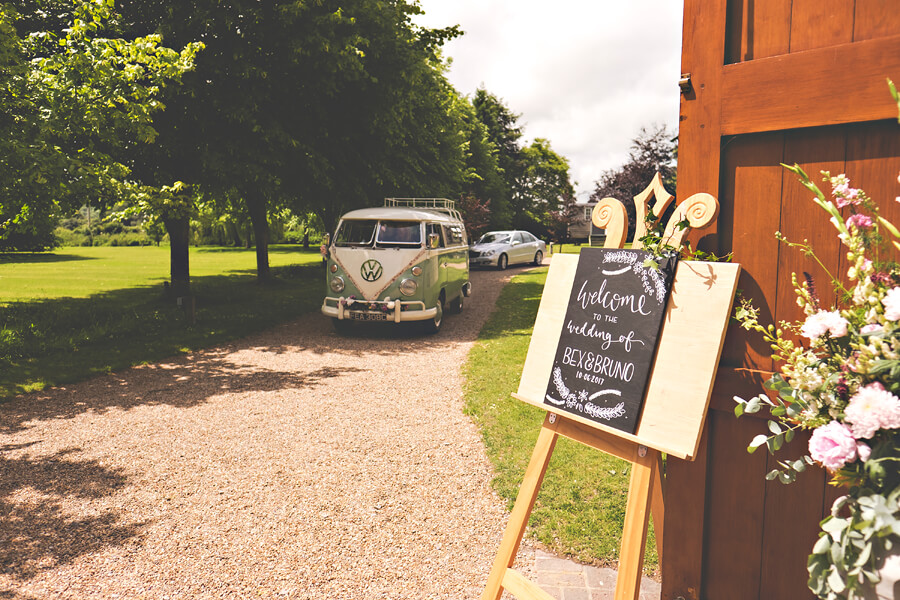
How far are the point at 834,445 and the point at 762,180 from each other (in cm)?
129

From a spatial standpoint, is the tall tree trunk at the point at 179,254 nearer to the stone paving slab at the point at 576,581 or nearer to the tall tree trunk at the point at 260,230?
the tall tree trunk at the point at 260,230

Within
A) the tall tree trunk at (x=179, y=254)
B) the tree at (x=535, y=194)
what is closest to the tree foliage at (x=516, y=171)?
the tree at (x=535, y=194)

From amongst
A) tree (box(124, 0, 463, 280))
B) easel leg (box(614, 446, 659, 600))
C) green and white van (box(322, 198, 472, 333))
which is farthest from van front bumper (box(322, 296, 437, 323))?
easel leg (box(614, 446, 659, 600))

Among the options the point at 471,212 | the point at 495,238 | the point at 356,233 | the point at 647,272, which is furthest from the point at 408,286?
the point at 471,212

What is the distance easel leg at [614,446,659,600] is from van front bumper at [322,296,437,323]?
7.74 meters

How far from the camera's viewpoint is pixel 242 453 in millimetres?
5254

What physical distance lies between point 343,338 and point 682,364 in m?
8.72

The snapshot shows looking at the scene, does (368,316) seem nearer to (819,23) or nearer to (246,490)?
(246,490)

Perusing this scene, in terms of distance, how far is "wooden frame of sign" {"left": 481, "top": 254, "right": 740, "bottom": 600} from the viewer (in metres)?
2.35

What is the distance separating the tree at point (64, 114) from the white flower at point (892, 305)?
28.5 ft

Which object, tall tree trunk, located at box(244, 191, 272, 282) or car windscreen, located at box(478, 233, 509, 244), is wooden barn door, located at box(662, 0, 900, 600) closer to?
tall tree trunk, located at box(244, 191, 272, 282)

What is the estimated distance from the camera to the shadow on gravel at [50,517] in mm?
3559

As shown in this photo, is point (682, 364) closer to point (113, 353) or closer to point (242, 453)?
point (242, 453)

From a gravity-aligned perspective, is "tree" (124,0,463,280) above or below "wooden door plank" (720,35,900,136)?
above
